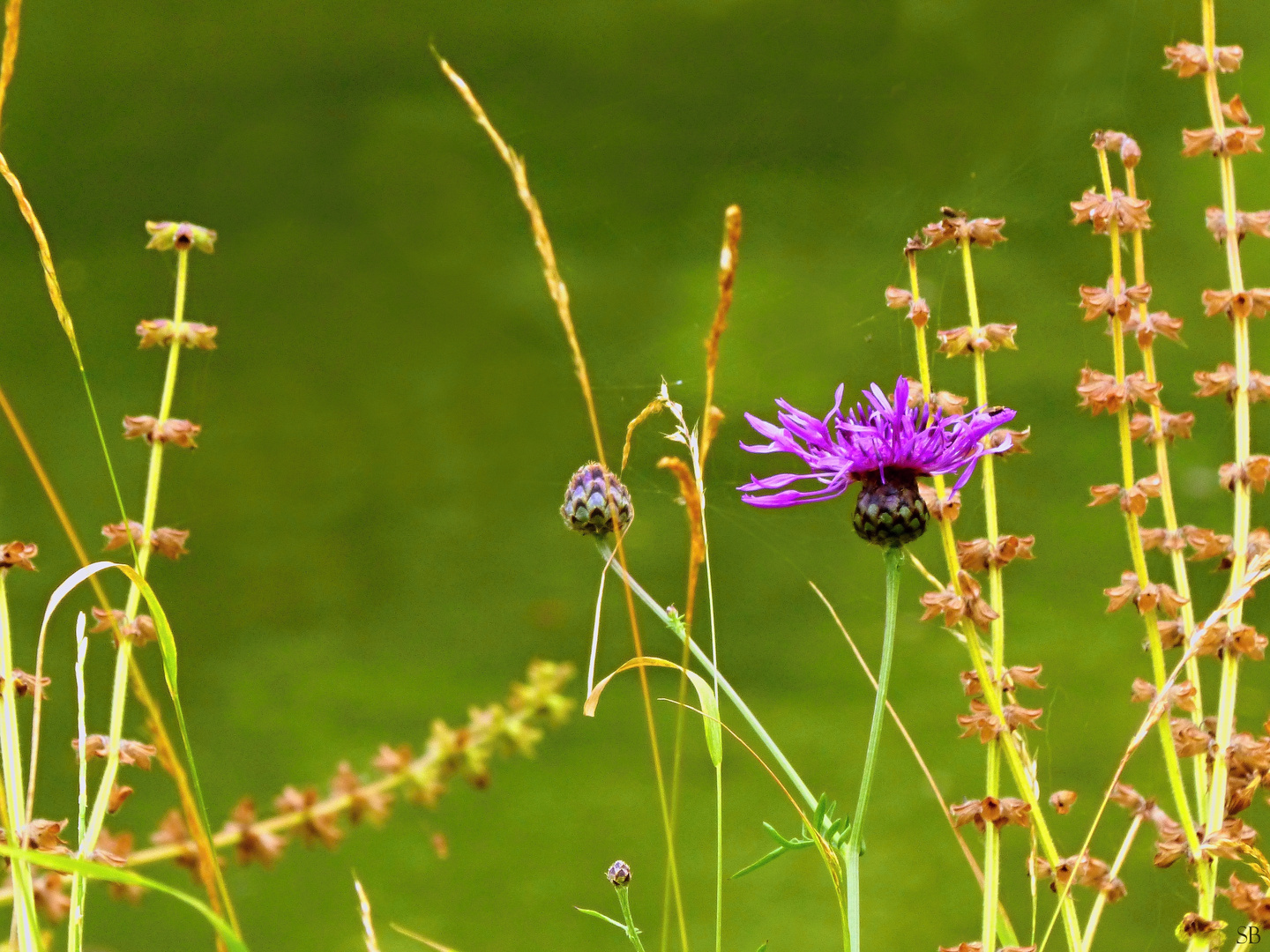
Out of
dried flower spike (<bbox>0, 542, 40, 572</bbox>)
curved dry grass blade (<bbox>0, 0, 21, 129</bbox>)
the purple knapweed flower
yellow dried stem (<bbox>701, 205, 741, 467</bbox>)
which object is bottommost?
dried flower spike (<bbox>0, 542, 40, 572</bbox>)

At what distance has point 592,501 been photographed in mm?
554

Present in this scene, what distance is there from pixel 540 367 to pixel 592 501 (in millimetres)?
886

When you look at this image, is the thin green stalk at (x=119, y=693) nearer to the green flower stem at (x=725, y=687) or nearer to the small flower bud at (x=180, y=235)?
the small flower bud at (x=180, y=235)

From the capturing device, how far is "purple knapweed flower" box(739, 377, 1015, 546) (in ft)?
1.60

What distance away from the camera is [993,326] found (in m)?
0.58

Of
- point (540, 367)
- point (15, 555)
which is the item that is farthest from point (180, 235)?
point (540, 367)

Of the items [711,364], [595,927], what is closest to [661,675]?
[595,927]

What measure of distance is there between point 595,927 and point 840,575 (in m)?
0.48

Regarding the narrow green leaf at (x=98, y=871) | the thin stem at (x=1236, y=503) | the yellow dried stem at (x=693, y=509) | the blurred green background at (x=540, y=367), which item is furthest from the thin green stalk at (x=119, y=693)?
the blurred green background at (x=540, y=367)

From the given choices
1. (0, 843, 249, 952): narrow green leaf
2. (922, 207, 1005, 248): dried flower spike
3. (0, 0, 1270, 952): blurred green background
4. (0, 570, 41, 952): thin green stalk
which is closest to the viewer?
(0, 843, 249, 952): narrow green leaf

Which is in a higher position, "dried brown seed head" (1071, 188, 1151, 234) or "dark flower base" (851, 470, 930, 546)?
"dried brown seed head" (1071, 188, 1151, 234)

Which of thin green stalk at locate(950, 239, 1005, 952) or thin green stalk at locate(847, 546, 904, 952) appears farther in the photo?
thin green stalk at locate(950, 239, 1005, 952)

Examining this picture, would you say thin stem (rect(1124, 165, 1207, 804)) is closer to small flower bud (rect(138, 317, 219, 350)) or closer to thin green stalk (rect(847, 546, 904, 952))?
thin green stalk (rect(847, 546, 904, 952))

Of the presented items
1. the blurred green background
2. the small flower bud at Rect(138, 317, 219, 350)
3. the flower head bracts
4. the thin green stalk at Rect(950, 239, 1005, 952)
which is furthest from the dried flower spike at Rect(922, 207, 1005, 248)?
the blurred green background
